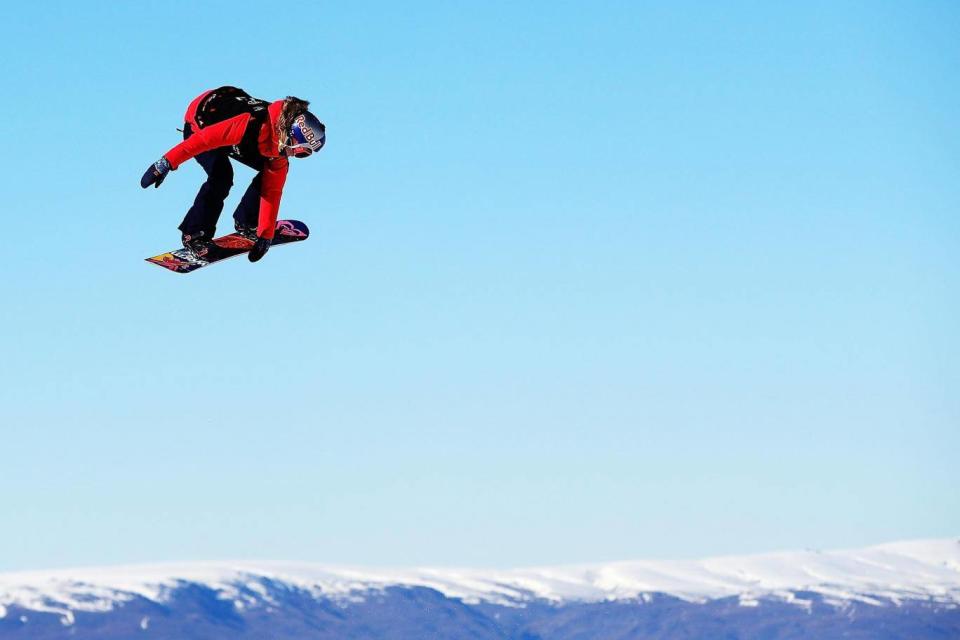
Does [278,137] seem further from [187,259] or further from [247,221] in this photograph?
[187,259]

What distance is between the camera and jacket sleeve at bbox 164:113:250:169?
2441cm

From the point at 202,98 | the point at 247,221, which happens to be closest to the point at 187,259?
the point at 247,221

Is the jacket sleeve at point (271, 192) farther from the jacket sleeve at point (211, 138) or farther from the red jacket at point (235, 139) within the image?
the jacket sleeve at point (211, 138)

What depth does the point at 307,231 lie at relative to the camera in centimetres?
3027

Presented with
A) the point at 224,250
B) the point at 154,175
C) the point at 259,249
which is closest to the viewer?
the point at 154,175

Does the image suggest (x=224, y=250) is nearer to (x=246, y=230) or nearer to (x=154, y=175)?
(x=246, y=230)

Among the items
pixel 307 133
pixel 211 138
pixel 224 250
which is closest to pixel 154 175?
pixel 211 138

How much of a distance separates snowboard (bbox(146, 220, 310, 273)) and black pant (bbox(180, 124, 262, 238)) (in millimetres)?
717

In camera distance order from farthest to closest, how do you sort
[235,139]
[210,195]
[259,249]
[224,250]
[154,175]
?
[224,250] < [259,249] < [210,195] < [235,139] < [154,175]

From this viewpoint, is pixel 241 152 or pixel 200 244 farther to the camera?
pixel 200 244

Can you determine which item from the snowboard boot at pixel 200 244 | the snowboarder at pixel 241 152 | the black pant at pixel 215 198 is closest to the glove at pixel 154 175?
the snowboarder at pixel 241 152

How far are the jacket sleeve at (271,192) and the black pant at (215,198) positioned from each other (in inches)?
9.3

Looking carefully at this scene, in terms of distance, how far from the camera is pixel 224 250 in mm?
28172

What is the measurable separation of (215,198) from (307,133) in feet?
11.4
